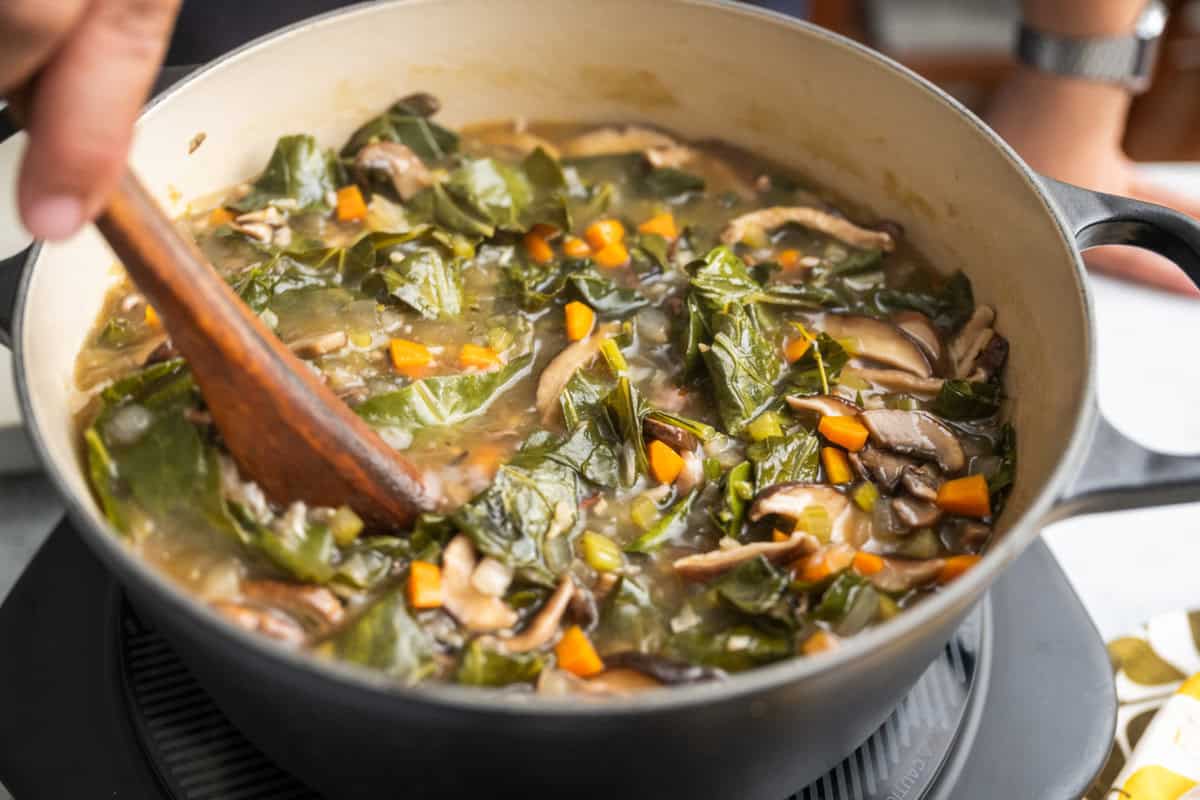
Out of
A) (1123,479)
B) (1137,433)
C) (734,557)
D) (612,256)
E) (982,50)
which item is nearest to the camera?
(1123,479)

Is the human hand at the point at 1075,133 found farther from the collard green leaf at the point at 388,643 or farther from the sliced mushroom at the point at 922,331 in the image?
the collard green leaf at the point at 388,643

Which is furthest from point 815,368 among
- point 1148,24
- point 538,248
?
point 1148,24

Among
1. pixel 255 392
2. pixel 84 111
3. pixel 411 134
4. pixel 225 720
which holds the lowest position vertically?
pixel 225 720

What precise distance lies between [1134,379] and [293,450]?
2.33m

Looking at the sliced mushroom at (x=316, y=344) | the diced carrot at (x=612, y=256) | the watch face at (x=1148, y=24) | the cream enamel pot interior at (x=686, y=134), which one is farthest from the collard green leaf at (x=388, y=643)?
the watch face at (x=1148, y=24)

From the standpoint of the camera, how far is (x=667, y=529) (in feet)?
6.54

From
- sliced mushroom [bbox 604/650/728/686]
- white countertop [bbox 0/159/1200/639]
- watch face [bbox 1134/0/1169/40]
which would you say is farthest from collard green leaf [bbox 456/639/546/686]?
watch face [bbox 1134/0/1169/40]

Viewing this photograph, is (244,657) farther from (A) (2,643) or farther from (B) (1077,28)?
(B) (1077,28)

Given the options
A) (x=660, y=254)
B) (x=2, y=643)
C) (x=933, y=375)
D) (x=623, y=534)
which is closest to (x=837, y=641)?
(x=623, y=534)

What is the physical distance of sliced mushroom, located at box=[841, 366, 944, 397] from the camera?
2275 millimetres

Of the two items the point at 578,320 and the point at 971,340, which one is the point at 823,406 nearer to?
the point at 971,340

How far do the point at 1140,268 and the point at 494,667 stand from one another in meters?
2.45

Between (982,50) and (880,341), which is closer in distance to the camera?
(880,341)

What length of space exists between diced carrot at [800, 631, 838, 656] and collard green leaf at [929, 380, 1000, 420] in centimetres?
66
